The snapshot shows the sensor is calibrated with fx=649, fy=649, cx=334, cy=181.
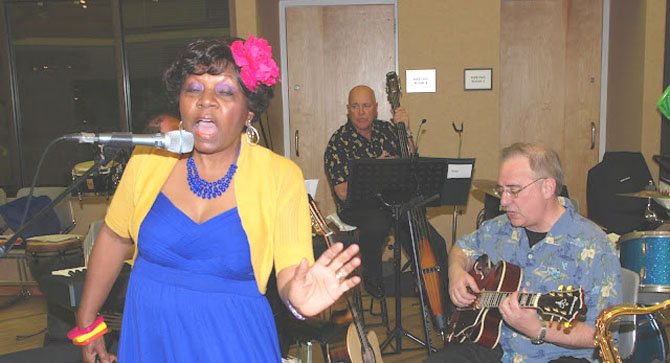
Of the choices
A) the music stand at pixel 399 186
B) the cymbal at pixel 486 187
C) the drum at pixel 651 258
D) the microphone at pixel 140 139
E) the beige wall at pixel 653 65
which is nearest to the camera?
the microphone at pixel 140 139

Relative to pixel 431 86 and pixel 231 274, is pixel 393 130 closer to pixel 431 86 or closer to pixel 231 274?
pixel 431 86

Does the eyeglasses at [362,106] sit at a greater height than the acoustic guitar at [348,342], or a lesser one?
greater

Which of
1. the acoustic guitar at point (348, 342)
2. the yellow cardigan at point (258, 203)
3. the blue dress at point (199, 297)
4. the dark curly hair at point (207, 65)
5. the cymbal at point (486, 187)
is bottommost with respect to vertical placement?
the acoustic guitar at point (348, 342)

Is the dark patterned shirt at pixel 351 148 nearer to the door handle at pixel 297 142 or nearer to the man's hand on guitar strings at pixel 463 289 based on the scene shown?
the door handle at pixel 297 142

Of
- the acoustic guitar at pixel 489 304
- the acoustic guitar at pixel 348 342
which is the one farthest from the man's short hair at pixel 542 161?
the acoustic guitar at pixel 348 342

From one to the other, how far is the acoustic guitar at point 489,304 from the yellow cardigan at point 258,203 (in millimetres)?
970

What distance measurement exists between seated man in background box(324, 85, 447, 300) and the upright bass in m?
0.37

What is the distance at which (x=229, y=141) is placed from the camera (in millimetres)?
1815

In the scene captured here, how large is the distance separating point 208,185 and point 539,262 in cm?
139

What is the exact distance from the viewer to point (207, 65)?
182cm

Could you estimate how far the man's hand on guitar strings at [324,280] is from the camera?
1.51m

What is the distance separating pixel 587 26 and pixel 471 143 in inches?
71.5

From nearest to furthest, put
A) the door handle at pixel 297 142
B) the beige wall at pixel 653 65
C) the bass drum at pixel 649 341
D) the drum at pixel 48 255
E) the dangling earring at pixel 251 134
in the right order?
the dangling earring at pixel 251 134 < the bass drum at pixel 649 341 < the drum at pixel 48 255 < the beige wall at pixel 653 65 < the door handle at pixel 297 142

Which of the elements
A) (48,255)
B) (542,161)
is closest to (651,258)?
(542,161)
